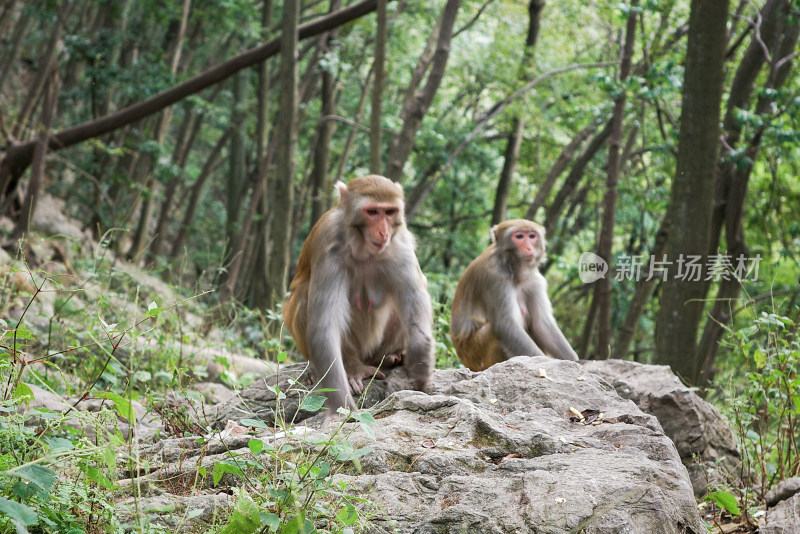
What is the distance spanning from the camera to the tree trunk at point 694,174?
20.0ft

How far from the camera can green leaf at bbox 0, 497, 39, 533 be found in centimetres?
190

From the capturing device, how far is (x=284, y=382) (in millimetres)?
4008

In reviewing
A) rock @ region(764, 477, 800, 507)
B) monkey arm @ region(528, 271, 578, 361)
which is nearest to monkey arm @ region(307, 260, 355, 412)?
rock @ region(764, 477, 800, 507)

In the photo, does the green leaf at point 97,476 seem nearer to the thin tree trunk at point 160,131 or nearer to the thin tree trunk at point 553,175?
Answer: the thin tree trunk at point 553,175

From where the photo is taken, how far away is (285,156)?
354 inches

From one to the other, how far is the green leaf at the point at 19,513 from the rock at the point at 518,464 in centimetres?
94

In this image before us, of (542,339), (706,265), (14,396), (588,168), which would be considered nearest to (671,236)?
(706,265)

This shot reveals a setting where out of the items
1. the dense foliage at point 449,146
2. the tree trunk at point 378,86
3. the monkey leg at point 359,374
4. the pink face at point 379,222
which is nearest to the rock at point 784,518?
the dense foliage at point 449,146

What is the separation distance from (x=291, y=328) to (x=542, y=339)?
2400mm

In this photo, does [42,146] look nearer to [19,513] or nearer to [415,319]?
[415,319]

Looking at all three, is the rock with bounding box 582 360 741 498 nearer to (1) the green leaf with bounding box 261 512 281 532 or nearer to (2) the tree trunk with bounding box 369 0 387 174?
(1) the green leaf with bounding box 261 512 281 532

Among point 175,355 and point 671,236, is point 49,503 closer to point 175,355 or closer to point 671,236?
point 175,355

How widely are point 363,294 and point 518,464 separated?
5.47 ft

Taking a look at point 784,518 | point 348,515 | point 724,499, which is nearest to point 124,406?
point 348,515
